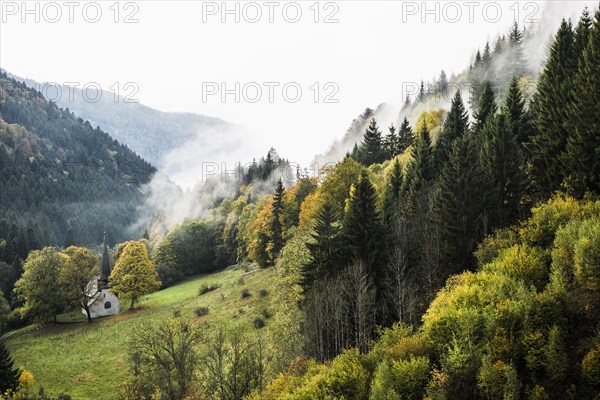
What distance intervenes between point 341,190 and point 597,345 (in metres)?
41.0

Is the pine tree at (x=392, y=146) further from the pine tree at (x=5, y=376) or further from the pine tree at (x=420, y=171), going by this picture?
the pine tree at (x=5, y=376)

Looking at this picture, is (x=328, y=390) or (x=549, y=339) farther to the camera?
(x=328, y=390)

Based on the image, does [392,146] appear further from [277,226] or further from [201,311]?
Result: [201,311]

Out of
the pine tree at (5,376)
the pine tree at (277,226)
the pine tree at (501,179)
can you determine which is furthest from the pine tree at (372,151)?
the pine tree at (5,376)

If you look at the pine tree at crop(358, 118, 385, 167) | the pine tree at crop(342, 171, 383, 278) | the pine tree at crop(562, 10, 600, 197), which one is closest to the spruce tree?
the pine tree at crop(562, 10, 600, 197)

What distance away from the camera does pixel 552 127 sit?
3628 centimetres

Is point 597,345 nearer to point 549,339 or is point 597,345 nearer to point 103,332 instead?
point 549,339

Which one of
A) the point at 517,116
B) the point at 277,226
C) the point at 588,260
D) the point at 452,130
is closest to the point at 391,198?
the point at 452,130

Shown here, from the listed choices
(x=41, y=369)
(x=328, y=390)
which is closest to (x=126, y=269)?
(x=41, y=369)

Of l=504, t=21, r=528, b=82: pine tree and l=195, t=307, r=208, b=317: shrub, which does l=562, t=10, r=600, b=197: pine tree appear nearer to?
l=195, t=307, r=208, b=317: shrub

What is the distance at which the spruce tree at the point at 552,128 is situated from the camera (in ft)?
113

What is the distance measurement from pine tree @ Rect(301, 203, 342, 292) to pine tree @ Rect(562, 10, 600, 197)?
1957 cm

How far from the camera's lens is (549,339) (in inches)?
663

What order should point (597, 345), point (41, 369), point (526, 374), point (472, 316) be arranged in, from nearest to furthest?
point (597, 345) → point (526, 374) → point (472, 316) → point (41, 369)
